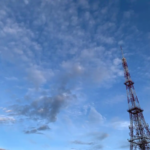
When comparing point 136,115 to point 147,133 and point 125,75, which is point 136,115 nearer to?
point 147,133

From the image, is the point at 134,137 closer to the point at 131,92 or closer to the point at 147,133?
the point at 147,133

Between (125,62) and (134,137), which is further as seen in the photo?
(125,62)

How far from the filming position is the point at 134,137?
437ft

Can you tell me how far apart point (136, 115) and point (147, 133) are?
1279 centimetres

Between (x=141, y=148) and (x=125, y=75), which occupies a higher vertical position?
(x=125, y=75)

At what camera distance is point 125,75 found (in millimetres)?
140625

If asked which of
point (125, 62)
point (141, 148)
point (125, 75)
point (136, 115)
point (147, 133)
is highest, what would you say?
point (125, 62)

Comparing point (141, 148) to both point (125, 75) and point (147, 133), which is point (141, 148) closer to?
point (147, 133)

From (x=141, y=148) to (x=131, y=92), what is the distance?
35.6 m

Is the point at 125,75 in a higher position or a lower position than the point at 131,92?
higher

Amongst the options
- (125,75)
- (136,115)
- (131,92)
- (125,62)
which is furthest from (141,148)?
(125,62)

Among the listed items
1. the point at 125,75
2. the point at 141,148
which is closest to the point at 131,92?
the point at 125,75

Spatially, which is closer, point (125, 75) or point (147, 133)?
point (147, 133)

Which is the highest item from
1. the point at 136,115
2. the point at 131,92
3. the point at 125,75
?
the point at 125,75
